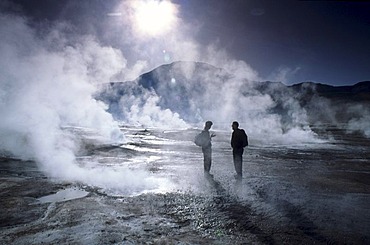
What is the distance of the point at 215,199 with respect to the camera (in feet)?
22.5

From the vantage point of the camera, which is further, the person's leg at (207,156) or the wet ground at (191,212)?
the person's leg at (207,156)

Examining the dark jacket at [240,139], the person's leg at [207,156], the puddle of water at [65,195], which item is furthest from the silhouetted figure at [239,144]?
the puddle of water at [65,195]

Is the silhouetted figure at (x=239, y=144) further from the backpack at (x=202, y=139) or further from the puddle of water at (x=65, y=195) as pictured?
the puddle of water at (x=65, y=195)

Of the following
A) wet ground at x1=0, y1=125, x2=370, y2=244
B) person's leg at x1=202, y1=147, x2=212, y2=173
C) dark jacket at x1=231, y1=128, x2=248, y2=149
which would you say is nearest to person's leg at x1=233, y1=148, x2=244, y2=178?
dark jacket at x1=231, y1=128, x2=248, y2=149

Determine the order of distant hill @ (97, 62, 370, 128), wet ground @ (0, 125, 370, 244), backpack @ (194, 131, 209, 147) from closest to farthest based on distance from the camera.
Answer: wet ground @ (0, 125, 370, 244) → backpack @ (194, 131, 209, 147) → distant hill @ (97, 62, 370, 128)

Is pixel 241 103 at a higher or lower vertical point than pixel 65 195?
higher

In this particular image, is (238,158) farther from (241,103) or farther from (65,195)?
(241,103)

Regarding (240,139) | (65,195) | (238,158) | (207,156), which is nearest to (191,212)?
(65,195)

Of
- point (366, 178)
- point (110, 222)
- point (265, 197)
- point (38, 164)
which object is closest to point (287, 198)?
point (265, 197)

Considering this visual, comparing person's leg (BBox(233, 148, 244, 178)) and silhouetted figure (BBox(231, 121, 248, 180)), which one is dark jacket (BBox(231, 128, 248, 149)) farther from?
person's leg (BBox(233, 148, 244, 178))

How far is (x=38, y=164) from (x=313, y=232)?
11.5m

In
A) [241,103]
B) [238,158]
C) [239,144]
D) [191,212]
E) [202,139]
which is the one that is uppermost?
[241,103]

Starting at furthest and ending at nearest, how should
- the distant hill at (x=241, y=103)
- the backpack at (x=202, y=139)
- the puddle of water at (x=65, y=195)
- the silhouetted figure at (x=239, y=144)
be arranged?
the distant hill at (x=241, y=103)
the backpack at (x=202, y=139)
the silhouetted figure at (x=239, y=144)
the puddle of water at (x=65, y=195)

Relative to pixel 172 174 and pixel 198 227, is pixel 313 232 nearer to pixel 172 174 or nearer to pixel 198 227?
pixel 198 227
